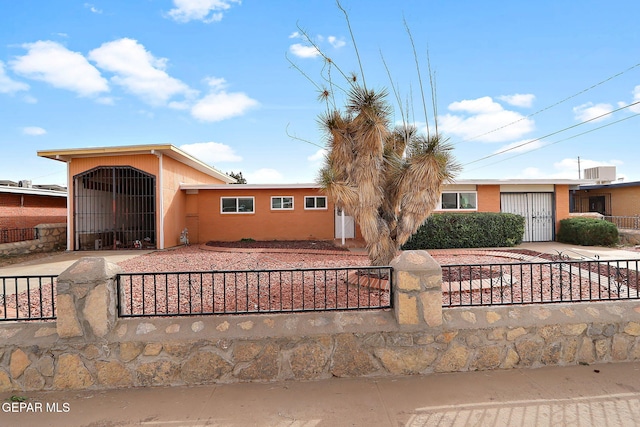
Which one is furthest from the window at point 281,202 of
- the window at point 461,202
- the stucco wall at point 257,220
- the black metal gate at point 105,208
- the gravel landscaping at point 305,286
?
the window at point 461,202

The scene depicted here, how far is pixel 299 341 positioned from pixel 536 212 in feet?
48.0

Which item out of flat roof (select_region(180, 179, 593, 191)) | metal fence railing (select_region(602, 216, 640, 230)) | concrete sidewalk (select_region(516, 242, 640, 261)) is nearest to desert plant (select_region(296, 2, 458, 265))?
concrete sidewalk (select_region(516, 242, 640, 261))

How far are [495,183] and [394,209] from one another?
9.66 metres

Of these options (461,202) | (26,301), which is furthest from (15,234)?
(461,202)

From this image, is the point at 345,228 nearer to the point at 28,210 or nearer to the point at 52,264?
the point at 52,264

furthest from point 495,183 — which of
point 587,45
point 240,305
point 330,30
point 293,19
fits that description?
point 240,305

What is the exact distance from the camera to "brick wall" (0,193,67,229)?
14.3 meters

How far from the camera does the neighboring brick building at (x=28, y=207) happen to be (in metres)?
14.3

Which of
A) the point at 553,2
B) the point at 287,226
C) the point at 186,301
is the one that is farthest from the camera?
the point at 287,226

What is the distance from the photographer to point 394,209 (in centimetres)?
616

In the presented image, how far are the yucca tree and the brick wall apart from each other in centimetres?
1584

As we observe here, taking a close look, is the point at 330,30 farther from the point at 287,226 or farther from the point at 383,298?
the point at 287,226

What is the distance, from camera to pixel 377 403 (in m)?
2.89

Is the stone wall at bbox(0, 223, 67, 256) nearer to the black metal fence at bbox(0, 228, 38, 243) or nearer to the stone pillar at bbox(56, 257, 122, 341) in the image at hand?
the black metal fence at bbox(0, 228, 38, 243)
